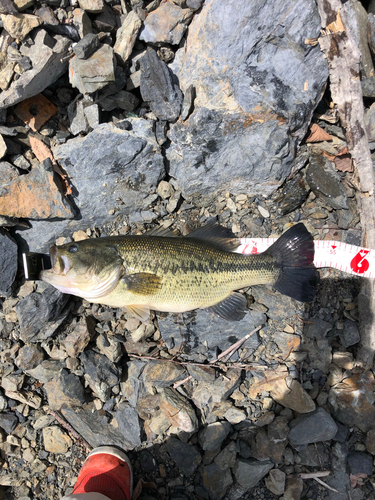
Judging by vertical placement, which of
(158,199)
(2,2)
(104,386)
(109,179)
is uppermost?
(2,2)

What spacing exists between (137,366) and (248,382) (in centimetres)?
145

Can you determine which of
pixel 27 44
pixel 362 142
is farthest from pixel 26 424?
pixel 362 142

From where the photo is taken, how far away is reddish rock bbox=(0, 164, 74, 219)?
12.5 feet

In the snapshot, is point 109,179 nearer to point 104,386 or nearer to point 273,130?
point 273,130

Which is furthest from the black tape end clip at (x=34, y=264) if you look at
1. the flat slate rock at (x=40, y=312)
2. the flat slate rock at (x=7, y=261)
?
the flat slate rock at (x=7, y=261)

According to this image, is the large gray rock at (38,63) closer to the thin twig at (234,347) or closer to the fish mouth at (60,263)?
the fish mouth at (60,263)

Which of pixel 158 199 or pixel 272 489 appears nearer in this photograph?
pixel 272 489

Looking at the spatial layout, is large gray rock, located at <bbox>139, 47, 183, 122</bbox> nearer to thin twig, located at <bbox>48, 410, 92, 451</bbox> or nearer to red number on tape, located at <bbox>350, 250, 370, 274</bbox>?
red number on tape, located at <bbox>350, 250, 370, 274</bbox>

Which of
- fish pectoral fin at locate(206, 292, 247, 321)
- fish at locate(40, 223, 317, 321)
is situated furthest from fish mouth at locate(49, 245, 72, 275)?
fish pectoral fin at locate(206, 292, 247, 321)

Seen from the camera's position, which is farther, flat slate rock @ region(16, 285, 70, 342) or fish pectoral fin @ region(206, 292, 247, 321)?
flat slate rock @ region(16, 285, 70, 342)

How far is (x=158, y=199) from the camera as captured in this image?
416cm

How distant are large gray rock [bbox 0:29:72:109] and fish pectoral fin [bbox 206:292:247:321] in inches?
134

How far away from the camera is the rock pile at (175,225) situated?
3633mm

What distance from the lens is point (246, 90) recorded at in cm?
362
